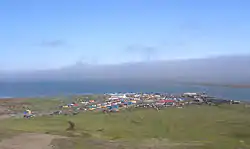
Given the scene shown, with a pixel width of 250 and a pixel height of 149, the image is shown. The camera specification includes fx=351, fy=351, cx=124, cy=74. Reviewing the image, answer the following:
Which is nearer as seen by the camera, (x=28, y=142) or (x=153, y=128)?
(x=28, y=142)

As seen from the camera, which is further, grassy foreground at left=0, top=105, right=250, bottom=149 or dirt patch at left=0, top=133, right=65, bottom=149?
grassy foreground at left=0, top=105, right=250, bottom=149

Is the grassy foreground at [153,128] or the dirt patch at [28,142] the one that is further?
the grassy foreground at [153,128]

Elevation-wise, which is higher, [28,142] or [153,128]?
[153,128]

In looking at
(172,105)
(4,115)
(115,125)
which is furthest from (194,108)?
(4,115)

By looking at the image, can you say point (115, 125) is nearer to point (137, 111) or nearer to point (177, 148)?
point (137, 111)
